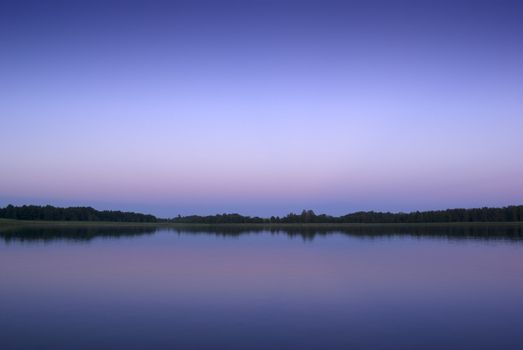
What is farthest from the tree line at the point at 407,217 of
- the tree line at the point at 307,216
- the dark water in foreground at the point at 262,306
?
the dark water in foreground at the point at 262,306

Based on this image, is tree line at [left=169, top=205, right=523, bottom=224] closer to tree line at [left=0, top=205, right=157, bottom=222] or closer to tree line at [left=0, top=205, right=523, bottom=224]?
tree line at [left=0, top=205, right=523, bottom=224]

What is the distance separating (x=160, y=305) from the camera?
15.3 meters

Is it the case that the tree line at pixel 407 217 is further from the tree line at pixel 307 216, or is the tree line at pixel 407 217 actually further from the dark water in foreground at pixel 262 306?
the dark water in foreground at pixel 262 306

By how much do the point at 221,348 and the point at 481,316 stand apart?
27.7 feet

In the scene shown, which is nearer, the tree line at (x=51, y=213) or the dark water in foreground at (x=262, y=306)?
the dark water in foreground at (x=262, y=306)

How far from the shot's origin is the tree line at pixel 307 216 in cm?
14612

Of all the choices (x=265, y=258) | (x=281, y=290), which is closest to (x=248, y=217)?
(x=265, y=258)

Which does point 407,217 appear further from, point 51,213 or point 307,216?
point 51,213

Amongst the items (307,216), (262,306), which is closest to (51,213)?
(307,216)

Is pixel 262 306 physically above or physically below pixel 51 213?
below

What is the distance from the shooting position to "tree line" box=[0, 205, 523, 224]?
14612cm

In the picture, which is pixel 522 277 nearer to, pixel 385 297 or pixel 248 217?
pixel 385 297

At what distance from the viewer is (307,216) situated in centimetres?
18212

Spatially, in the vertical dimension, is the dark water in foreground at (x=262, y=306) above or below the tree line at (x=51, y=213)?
below
